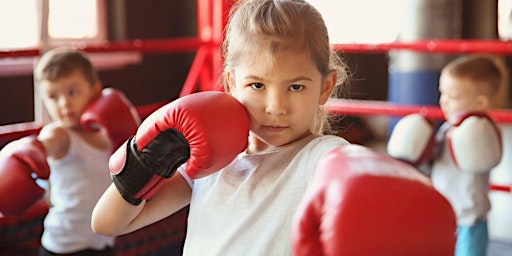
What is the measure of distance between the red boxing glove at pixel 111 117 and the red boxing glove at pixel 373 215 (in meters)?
1.39

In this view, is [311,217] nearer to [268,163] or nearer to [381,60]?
[268,163]

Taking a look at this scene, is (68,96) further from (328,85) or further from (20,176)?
(328,85)

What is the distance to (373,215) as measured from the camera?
3.03ft

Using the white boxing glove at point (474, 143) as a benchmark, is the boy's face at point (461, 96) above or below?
above

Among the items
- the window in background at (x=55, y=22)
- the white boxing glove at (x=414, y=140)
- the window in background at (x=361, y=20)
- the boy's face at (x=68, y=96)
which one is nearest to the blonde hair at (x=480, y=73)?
the white boxing glove at (x=414, y=140)

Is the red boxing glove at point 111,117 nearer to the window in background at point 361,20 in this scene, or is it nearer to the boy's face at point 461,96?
the boy's face at point 461,96

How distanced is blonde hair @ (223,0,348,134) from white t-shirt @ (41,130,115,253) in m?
1.08

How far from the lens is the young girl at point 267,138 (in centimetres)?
119

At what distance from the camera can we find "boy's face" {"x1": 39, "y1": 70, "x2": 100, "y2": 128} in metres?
2.24

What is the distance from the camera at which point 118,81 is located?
476 centimetres

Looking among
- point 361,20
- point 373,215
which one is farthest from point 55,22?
point 373,215

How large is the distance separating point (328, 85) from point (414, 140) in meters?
1.13

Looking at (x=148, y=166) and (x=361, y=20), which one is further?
(x=361, y=20)

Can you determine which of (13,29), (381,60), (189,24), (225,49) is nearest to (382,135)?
(381,60)
